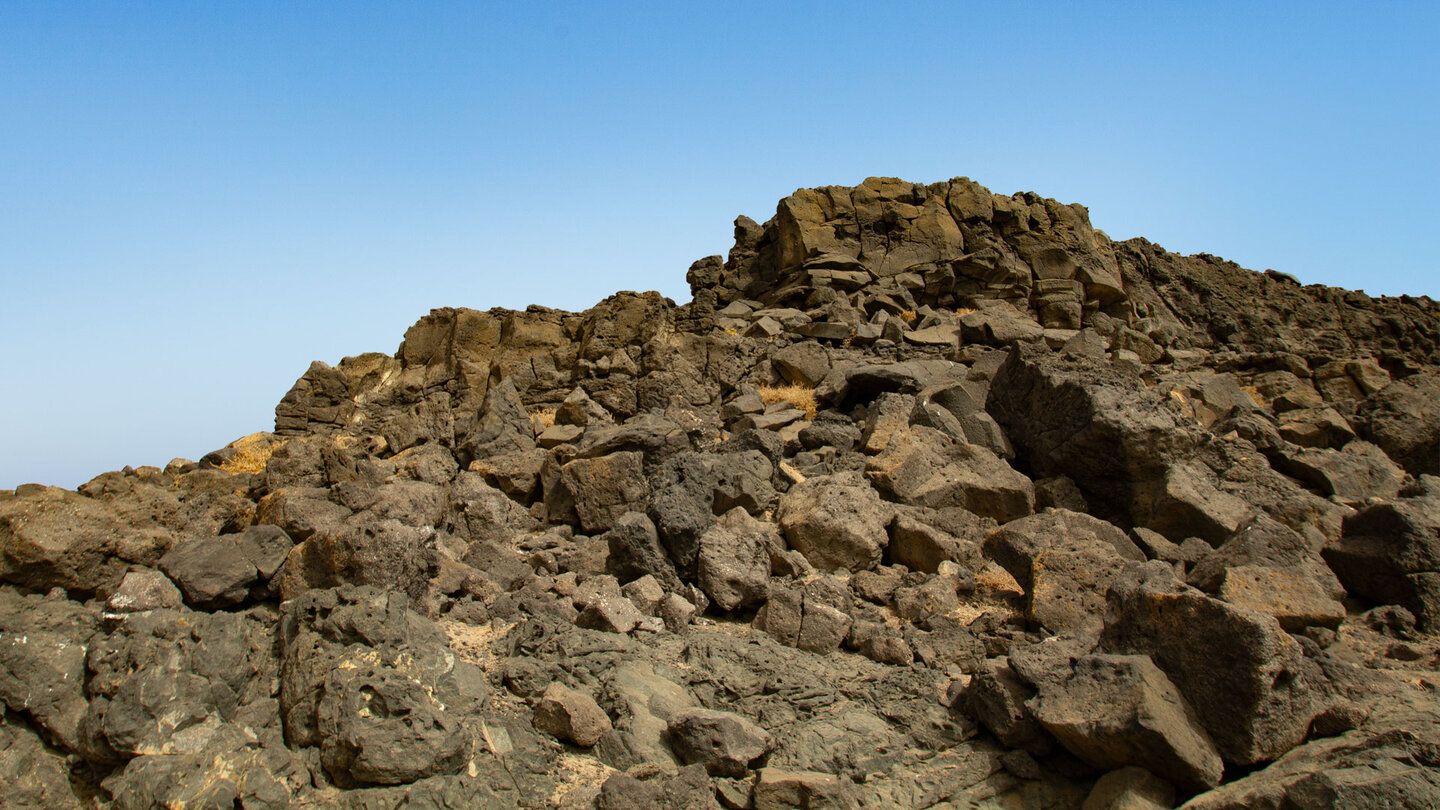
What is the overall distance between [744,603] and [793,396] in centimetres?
500

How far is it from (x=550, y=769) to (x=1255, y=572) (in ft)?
13.3

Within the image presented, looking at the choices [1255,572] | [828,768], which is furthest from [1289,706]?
[828,768]

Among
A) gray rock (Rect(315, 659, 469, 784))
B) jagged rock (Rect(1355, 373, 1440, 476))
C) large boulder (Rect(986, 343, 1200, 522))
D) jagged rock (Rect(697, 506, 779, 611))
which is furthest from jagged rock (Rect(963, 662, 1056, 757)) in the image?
jagged rock (Rect(1355, 373, 1440, 476))

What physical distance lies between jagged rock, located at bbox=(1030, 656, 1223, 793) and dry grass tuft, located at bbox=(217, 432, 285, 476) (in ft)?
25.6

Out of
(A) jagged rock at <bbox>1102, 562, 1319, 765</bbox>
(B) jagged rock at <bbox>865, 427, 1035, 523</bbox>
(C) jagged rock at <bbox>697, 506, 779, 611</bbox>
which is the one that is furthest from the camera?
(B) jagged rock at <bbox>865, 427, 1035, 523</bbox>

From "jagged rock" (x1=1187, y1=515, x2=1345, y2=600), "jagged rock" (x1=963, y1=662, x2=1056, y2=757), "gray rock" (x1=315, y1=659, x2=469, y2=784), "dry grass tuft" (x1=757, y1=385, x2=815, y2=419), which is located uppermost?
"dry grass tuft" (x1=757, y1=385, x2=815, y2=419)

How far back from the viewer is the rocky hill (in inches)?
159

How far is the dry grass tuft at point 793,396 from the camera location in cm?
1048

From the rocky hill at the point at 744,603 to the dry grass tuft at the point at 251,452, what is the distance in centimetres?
5

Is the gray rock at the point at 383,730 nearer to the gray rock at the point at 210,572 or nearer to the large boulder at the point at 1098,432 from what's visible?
the gray rock at the point at 210,572

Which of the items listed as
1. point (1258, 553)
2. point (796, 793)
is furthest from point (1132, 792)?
point (1258, 553)

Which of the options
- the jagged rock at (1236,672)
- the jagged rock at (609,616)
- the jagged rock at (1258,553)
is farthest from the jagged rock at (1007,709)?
the jagged rock at (609,616)

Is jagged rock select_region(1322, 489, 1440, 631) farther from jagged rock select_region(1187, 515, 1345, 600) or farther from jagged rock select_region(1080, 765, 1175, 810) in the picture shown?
jagged rock select_region(1080, 765, 1175, 810)

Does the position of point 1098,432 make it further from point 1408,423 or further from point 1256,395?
point 1256,395
